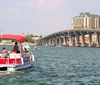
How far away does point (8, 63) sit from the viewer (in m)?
29.3

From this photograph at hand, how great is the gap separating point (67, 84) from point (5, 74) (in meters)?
5.97

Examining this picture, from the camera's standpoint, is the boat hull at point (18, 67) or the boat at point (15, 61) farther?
the boat hull at point (18, 67)

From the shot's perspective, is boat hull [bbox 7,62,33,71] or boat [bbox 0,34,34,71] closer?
boat [bbox 0,34,34,71]

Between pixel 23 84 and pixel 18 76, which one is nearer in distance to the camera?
pixel 23 84

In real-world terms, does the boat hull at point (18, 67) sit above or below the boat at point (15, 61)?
below

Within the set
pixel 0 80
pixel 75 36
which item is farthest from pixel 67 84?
pixel 75 36

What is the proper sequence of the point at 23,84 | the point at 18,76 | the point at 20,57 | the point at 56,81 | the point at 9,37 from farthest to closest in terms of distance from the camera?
the point at 9,37, the point at 20,57, the point at 18,76, the point at 56,81, the point at 23,84

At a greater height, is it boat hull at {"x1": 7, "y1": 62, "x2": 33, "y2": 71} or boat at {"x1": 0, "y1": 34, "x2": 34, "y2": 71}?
boat at {"x1": 0, "y1": 34, "x2": 34, "y2": 71}

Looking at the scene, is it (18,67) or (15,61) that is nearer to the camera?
(15,61)

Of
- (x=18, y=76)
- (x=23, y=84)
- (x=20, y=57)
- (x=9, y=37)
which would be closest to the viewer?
(x=23, y=84)

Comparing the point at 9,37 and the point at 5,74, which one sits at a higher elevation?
the point at 9,37

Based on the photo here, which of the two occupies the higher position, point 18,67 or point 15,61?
point 15,61

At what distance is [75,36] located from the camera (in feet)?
641

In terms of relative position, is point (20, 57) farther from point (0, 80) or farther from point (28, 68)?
point (0, 80)
